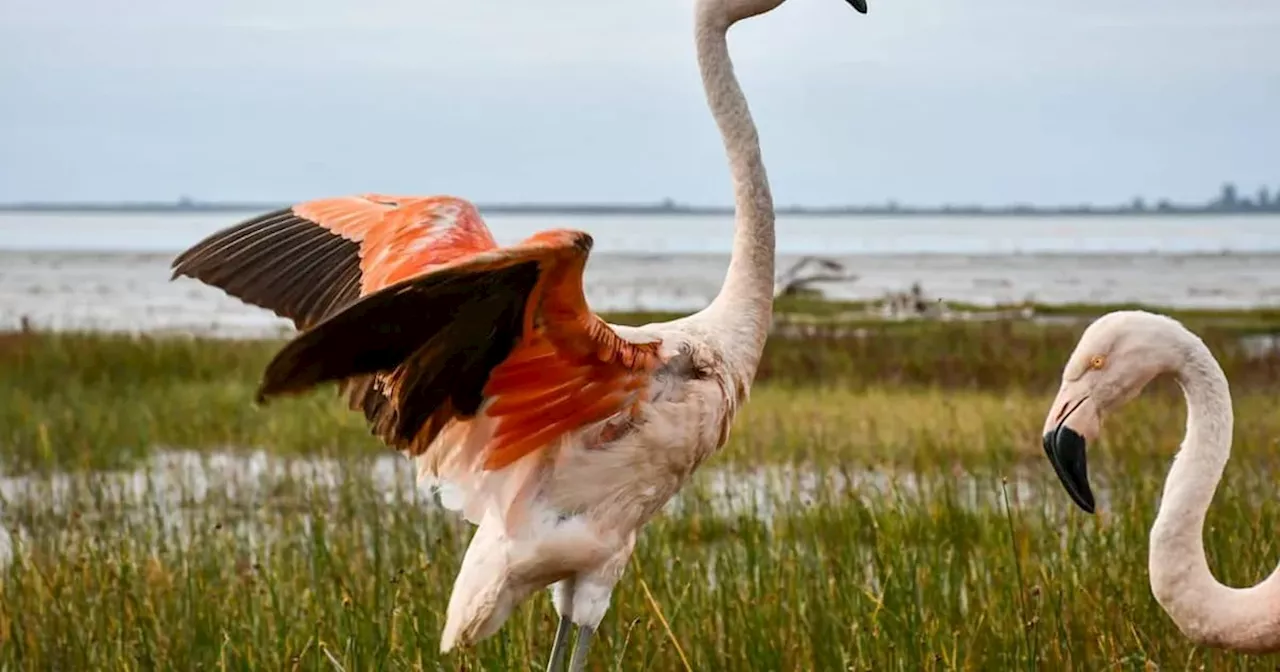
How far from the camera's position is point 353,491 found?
9.14m

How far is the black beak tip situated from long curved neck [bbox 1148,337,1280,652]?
0.27m

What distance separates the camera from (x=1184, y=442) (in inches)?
155

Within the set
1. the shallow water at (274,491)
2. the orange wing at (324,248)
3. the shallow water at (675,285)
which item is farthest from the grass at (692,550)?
the shallow water at (675,285)

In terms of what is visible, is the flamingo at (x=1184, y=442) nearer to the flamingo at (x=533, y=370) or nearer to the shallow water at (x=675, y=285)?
the flamingo at (x=533, y=370)

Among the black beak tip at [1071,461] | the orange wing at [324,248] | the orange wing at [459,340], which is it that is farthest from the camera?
the orange wing at [324,248]

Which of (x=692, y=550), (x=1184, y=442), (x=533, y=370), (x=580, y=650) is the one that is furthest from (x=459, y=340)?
(x=692, y=550)

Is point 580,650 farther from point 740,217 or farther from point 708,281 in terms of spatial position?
point 708,281

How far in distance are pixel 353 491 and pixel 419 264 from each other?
4.91 metres

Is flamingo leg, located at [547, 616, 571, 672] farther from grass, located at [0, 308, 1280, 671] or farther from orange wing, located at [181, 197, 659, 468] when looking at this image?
orange wing, located at [181, 197, 659, 468]

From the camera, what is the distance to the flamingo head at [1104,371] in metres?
3.87

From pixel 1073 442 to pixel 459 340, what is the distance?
1.45m

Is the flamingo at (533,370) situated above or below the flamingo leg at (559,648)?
above

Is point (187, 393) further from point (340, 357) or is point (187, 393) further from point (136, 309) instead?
point (136, 309)

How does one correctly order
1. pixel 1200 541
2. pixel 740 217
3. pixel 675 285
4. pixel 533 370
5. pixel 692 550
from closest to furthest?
pixel 1200 541 → pixel 533 370 → pixel 740 217 → pixel 692 550 → pixel 675 285
